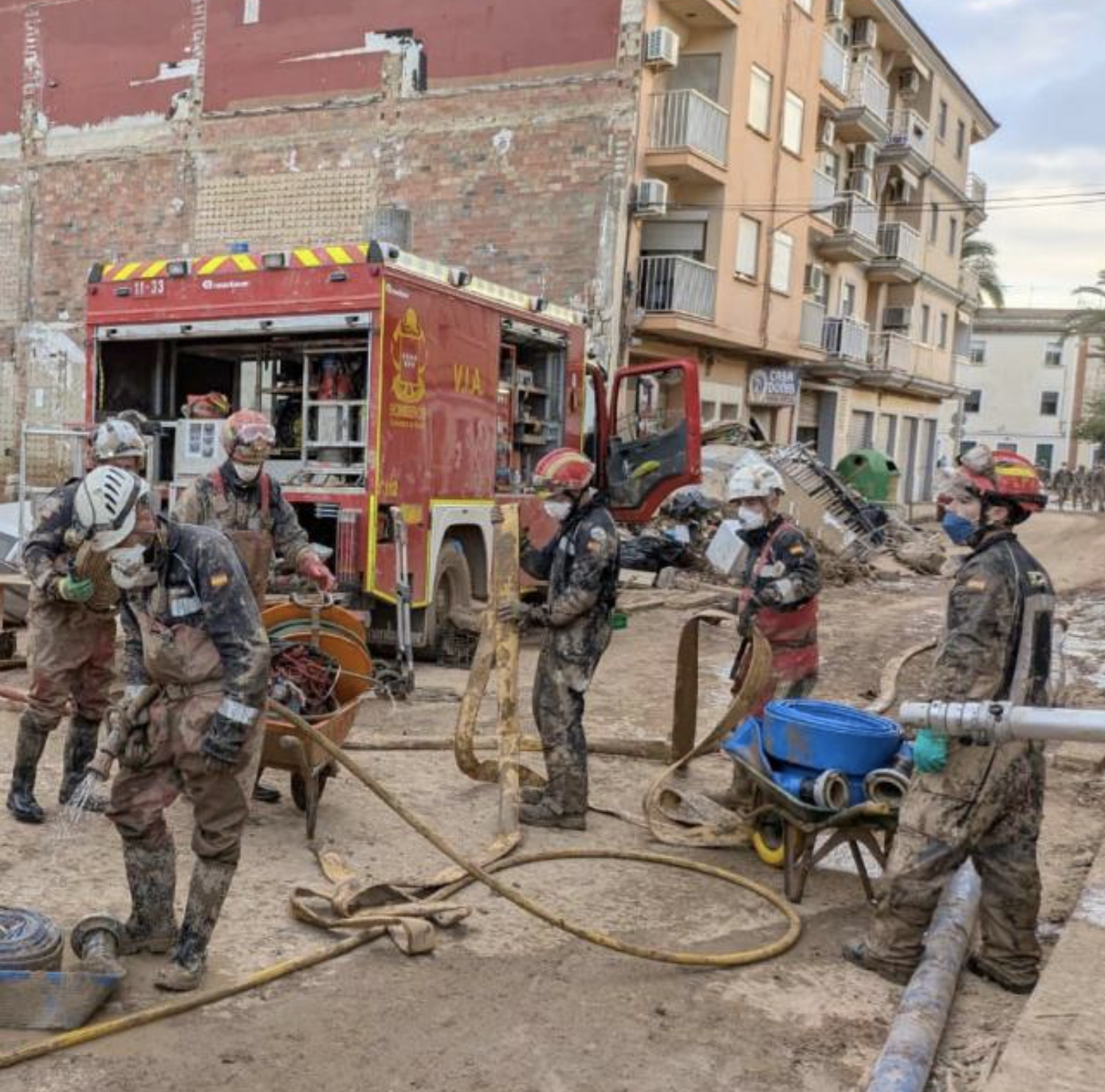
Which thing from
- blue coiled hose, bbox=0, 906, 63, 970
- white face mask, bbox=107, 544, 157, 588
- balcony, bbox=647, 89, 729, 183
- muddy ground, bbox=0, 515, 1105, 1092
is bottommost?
muddy ground, bbox=0, 515, 1105, 1092

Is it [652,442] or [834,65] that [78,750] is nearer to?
[652,442]

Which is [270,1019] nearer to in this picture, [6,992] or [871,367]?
[6,992]

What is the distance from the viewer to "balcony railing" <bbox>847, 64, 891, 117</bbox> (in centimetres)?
2811

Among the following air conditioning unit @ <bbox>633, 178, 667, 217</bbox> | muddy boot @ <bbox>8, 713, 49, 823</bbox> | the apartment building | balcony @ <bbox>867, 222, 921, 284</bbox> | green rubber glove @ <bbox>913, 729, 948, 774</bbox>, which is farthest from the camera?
the apartment building

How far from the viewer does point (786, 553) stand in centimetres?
589

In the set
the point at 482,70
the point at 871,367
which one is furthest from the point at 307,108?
the point at 871,367

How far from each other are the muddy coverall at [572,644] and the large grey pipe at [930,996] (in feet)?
6.21

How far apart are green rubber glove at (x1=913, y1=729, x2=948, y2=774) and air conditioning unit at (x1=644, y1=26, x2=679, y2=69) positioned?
16125 mm

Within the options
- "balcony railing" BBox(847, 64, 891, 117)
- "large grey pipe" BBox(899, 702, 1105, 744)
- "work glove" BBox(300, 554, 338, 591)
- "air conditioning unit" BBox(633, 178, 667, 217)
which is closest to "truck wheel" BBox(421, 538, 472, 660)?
"work glove" BBox(300, 554, 338, 591)

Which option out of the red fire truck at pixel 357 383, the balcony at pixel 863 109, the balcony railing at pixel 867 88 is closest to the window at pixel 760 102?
the balcony at pixel 863 109

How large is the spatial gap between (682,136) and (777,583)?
15307mm

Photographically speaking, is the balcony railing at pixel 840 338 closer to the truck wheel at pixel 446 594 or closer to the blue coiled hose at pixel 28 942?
the truck wheel at pixel 446 594

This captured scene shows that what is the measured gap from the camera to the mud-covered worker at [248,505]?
6.12 meters

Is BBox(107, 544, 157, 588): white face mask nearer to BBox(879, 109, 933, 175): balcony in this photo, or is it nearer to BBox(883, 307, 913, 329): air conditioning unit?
BBox(879, 109, 933, 175): balcony
